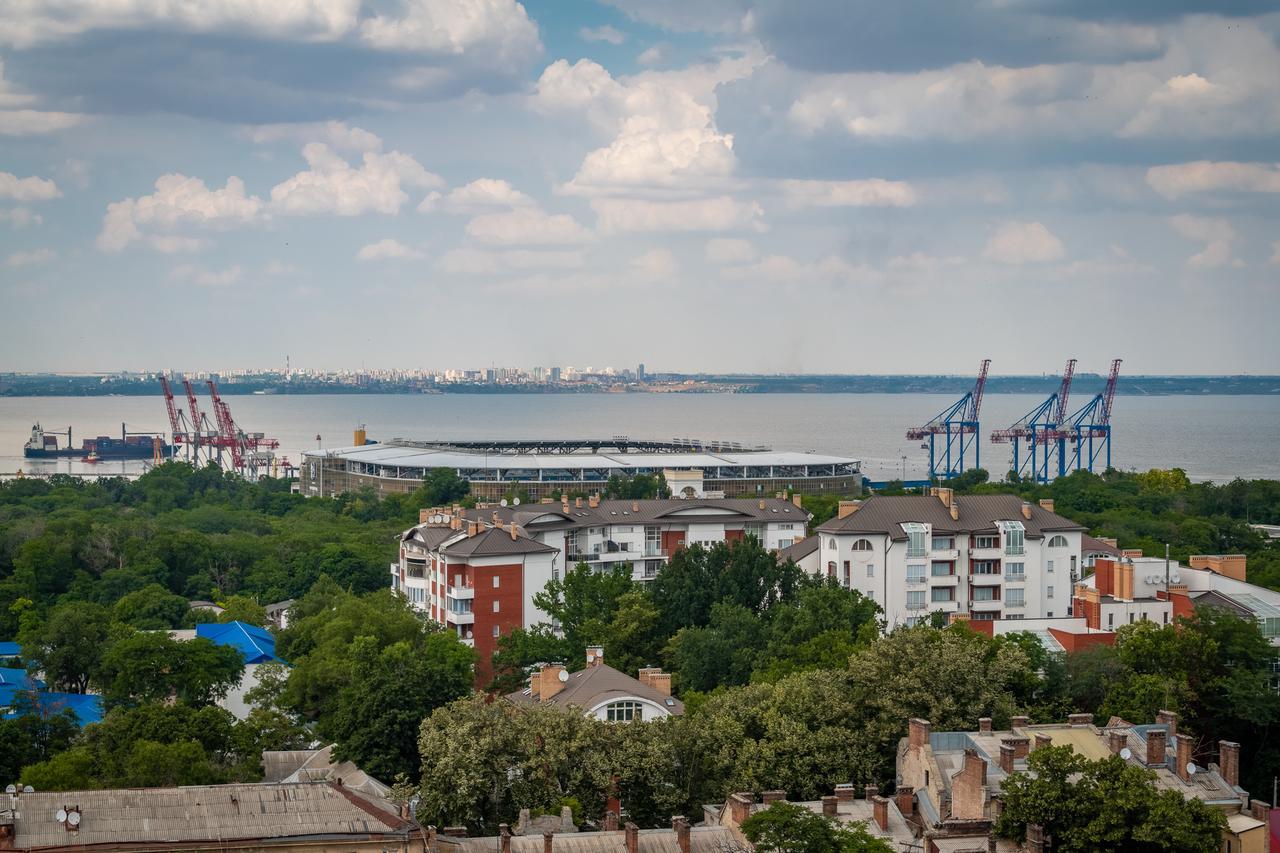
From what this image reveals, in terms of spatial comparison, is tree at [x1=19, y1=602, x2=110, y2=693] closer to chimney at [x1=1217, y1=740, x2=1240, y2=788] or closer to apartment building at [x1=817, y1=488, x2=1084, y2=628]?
apartment building at [x1=817, y1=488, x2=1084, y2=628]

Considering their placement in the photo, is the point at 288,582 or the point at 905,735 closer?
the point at 905,735

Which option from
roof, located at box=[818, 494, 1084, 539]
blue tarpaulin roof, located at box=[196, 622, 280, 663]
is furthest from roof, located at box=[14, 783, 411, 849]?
roof, located at box=[818, 494, 1084, 539]

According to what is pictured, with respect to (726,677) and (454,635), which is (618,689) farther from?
(454,635)

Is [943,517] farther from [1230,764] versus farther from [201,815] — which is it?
[201,815]

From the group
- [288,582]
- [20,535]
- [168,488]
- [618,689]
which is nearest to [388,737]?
[618,689]

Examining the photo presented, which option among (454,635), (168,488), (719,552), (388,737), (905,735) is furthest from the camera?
(168,488)
